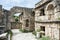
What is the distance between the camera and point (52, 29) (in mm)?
10391

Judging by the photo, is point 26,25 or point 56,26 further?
point 26,25

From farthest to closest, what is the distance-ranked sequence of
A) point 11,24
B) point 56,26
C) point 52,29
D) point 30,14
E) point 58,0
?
point 11,24, point 30,14, point 58,0, point 52,29, point 56,26

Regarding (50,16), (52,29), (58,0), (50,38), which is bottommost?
(50,38)

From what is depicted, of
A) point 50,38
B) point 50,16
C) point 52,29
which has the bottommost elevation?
point 50,38

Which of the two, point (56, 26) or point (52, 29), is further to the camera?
point (52, 29)

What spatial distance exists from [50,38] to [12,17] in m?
14.7

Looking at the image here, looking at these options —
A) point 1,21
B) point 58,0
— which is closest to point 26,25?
point 1,21

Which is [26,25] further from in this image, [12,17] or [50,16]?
[50,16]

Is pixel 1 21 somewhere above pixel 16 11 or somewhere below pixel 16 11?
below

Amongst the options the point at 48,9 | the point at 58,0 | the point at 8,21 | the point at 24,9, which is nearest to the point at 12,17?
the point at 8,21

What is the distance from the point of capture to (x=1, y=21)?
23.7 metres

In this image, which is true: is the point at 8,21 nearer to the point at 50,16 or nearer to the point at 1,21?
the point at 1,21

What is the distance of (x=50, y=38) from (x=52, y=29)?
79cm

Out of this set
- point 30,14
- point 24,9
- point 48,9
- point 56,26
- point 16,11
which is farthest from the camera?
point 16,11
